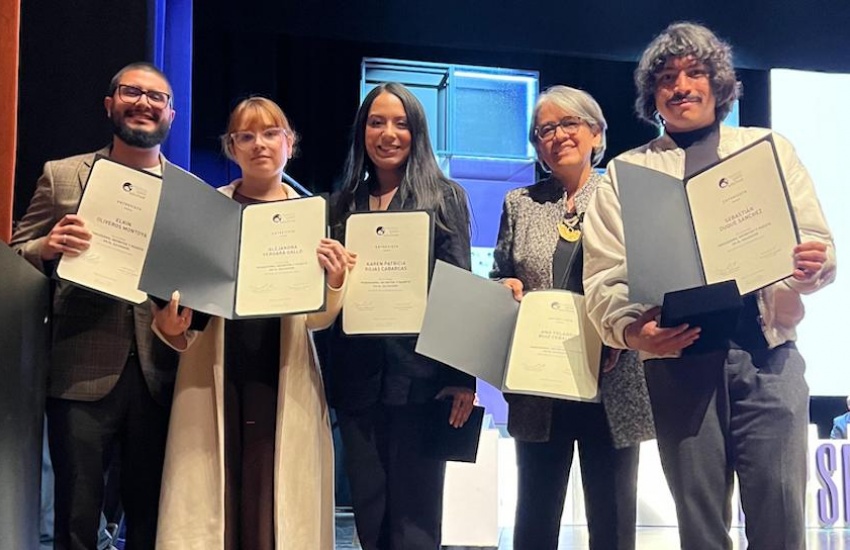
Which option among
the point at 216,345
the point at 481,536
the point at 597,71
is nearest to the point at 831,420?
the point at 597,71

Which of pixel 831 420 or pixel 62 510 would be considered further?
pixel 831 420

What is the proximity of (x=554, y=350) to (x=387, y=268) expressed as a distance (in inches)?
17.0

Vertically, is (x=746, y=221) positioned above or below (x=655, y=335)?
above

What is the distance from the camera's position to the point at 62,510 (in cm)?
190

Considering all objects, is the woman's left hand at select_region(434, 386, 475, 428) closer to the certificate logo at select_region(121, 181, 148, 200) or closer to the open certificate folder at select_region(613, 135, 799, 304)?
the open certificate folder at select_region(613, 135, 799, 304)

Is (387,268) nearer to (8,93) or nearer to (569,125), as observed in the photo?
(569,125)

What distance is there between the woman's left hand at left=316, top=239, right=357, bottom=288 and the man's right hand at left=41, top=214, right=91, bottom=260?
19.9 inches

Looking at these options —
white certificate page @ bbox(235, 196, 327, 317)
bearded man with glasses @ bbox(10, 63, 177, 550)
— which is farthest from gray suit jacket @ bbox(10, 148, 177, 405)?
white certificate page @ bbox(235, 196, 327, 317)

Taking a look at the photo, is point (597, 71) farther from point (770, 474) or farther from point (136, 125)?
point (770, 474)

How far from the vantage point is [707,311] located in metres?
1.57

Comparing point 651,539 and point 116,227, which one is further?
point 651,539

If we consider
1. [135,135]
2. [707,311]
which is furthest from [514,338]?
[135,135]

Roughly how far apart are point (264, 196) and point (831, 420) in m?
4.67

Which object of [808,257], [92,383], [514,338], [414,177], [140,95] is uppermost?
[140,95]
